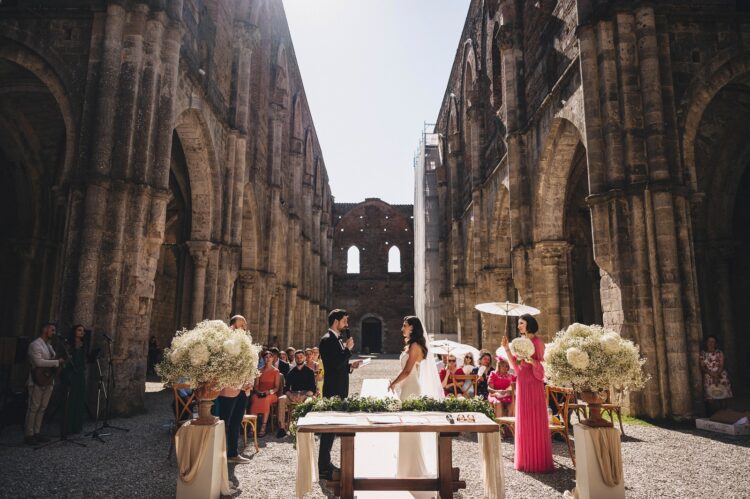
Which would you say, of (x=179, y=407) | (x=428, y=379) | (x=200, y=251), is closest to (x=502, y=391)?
(x=428, y=379)

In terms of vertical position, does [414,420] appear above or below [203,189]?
below

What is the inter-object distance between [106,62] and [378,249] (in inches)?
1406

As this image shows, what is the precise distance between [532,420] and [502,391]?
8.44ft

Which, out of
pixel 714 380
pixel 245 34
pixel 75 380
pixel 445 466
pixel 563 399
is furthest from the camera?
pixel 245 34

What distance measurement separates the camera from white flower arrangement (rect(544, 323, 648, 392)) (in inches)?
169

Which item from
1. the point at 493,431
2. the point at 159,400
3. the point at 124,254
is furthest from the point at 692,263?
the point at 159,400

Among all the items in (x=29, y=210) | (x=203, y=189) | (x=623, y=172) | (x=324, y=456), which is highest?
(x=203, y=189)

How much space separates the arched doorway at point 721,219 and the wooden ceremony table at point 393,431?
12164 mm

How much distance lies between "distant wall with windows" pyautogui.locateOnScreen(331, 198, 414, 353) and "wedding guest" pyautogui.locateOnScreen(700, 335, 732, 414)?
1332 inches

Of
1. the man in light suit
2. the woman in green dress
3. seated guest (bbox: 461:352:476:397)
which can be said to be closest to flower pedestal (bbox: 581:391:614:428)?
seated guest (bbox: 461:352:476:397)

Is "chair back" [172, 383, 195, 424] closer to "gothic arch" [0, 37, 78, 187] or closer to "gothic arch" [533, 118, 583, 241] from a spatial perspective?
"gothic arch" [0, 37, 78, 187]

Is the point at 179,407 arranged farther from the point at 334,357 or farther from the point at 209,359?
the point at 209,359

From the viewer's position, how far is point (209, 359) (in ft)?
14.6

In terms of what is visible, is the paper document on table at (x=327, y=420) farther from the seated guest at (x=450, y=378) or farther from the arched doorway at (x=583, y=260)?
the arched doorway at (x=583, y=260)
